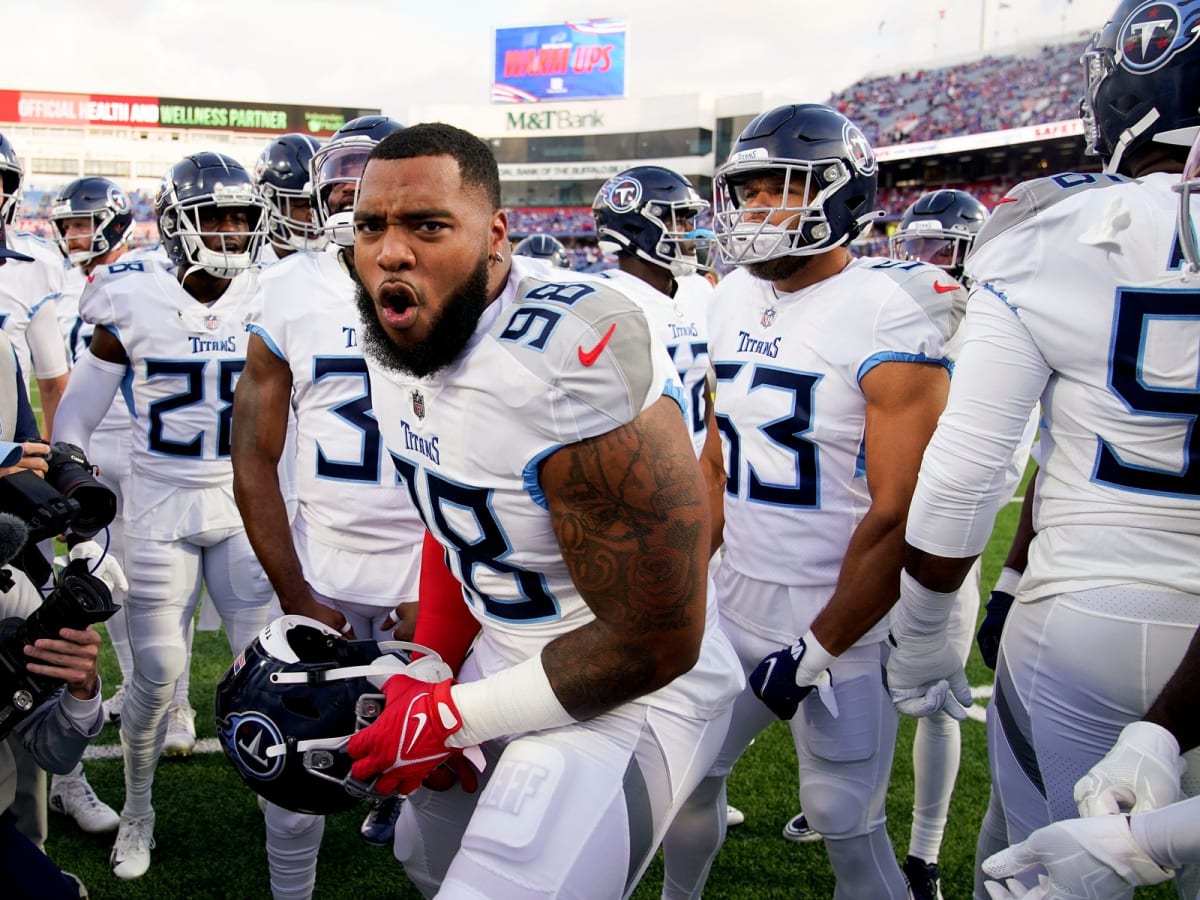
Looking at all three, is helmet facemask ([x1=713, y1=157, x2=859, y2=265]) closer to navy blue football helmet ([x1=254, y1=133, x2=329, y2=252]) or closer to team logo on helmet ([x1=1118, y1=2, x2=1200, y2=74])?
team logo on helmet ([x1=1118, y1=2, x2=1200, y2=74])

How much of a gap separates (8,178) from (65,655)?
273 cm

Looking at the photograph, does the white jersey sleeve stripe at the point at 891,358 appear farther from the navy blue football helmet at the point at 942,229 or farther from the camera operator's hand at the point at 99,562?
the navy blue football helmet at the point at 942,229

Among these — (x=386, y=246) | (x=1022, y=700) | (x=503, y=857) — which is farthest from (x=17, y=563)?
(x=1022, y=700)

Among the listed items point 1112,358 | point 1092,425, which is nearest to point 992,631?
point 1092,425

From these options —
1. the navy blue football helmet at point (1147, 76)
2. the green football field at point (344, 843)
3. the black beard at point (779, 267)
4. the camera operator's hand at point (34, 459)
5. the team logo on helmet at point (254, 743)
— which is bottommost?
the green football field at point (344, 843)

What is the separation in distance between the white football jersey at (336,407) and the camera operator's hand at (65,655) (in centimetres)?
90

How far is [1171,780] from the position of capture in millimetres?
1520

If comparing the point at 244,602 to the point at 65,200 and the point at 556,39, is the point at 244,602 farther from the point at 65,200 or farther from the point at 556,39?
the point at 556,39

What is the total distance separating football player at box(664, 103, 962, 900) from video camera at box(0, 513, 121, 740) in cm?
158

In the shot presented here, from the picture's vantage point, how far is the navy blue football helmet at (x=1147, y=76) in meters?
1.77

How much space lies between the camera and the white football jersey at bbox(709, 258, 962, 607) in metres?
2.61

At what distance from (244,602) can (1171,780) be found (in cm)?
304

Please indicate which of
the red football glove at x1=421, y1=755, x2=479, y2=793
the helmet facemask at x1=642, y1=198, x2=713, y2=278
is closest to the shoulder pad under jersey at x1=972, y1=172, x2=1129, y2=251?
the red football glove at x1=421, y1=755, x2=479, y2=793

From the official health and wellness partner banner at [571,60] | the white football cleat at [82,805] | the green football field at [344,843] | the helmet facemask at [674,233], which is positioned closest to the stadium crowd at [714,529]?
the green football field at [344,843]
